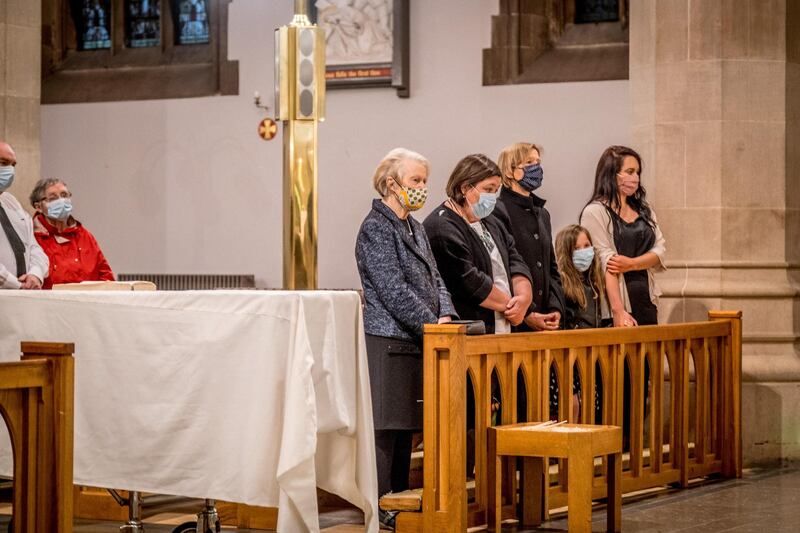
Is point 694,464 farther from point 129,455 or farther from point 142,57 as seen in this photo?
point 142,57

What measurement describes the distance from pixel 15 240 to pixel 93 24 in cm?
792

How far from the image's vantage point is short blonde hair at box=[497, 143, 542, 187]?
23.1 feet

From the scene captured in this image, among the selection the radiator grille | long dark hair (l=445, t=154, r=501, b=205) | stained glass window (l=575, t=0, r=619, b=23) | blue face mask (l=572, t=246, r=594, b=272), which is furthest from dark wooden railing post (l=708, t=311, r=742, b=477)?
the radiator grille

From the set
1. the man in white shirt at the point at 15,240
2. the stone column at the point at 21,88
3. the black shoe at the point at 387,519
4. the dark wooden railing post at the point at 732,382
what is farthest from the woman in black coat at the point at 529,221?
the stone column at the point at 21,88

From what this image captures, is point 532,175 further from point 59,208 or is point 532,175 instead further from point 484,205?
point 59,208

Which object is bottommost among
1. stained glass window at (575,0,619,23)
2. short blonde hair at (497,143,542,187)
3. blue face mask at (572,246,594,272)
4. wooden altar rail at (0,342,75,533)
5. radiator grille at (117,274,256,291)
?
wooden altar rail at (0,342,75,533)

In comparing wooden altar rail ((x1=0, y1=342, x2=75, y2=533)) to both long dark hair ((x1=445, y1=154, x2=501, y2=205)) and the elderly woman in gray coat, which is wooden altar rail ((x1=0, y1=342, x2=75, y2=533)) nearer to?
the elderly woman in gray coat

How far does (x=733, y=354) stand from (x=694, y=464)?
68 cm

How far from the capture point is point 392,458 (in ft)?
19.6

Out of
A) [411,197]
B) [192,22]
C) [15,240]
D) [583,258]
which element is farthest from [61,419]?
[192,22]

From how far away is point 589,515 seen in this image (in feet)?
18.6

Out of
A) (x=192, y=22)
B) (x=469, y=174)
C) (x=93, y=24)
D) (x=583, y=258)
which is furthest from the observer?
(x=93, y=24)

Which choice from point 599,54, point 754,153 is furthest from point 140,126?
point 754,153

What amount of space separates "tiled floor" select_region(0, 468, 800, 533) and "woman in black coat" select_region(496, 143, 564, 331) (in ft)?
3.22
